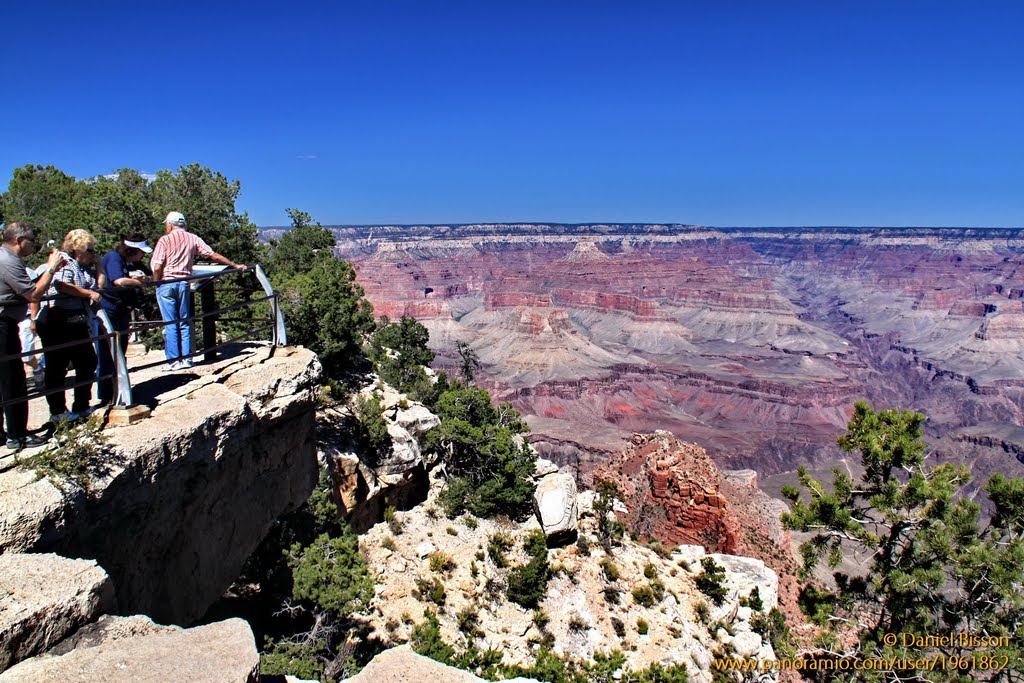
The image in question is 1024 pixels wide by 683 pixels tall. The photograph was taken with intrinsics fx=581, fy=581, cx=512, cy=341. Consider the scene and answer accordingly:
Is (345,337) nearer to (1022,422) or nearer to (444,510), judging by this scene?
(444,510)

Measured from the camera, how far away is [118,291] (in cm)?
693

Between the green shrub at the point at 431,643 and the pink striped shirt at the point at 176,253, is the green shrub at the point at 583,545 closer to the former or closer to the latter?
the green shrub at the point at 431,643

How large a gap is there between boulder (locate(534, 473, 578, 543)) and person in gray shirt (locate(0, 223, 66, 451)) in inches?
614

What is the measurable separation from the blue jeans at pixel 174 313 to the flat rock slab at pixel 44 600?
4.24 meters

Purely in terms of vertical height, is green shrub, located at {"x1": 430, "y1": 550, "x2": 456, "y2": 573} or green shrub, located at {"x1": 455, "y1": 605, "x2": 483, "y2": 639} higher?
green shrub, located at {"x1": 430, "y1": 550, "x2": 456, "y2": 573}

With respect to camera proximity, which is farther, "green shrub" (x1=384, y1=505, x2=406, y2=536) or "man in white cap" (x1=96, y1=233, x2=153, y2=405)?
"green shrub" (x1=384, y1=505, x2=406, y2=536)

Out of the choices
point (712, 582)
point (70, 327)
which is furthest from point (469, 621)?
point (70, 327)

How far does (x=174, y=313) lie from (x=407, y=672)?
20.4 feet

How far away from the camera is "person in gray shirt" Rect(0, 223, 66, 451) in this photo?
17.3ft

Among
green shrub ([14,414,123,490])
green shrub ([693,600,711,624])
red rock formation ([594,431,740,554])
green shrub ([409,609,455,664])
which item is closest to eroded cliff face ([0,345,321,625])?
green shrub ([14,414,123,490])

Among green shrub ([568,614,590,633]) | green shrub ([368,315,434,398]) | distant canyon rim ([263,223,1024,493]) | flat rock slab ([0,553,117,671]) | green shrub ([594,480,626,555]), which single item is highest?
flat rock slab ([0,553,117,671])

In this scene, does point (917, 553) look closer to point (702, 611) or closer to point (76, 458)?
point (702, 611)

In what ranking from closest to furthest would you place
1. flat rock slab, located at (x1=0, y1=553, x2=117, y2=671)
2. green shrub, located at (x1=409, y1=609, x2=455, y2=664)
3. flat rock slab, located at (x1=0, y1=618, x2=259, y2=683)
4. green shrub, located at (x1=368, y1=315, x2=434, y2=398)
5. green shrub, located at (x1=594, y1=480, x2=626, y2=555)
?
flat rock slab, located at (x1=0, y1=618, x2=259, y2=683) → flat rock slab, located at (x1=0, y1=553, x2=117, y2=671) → green shrub, located at (x1=409, y1=609, x2=455, y2=664) → green shrub, located at (x1=594, y1=480, x2=626, y2=555) → green shrub, located at (x1=368, y1=315, x2=434, y2=398)

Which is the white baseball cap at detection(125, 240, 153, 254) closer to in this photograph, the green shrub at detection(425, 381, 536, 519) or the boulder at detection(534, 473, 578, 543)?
the green shrub at detection(425, 381, 536, 519)
